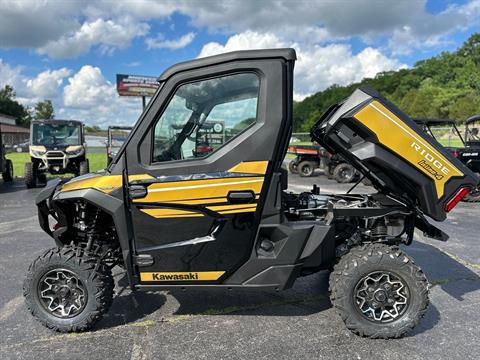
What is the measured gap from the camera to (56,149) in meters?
12.9

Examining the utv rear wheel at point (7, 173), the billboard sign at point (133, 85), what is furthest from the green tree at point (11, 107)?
the utv rear wheel at point (7, 173)

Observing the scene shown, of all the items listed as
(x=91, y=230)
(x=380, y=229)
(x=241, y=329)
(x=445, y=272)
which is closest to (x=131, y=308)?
(x=91, y=230)

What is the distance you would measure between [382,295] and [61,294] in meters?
2.59

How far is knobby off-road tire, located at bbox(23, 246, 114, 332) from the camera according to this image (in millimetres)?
2969

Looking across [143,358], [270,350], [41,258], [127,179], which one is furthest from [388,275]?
[41,258]

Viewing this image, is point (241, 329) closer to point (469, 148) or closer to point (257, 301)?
point (257, 301)

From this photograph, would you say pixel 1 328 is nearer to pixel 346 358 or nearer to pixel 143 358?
pixel 143 358

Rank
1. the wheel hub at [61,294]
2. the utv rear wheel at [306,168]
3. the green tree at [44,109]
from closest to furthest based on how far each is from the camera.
A: the wheel hub at [61,294]
the utv rear wheel at [306,168]
the green tree at [44,109]

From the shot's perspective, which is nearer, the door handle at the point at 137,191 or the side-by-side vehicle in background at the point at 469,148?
the door handle at the point at 137,191

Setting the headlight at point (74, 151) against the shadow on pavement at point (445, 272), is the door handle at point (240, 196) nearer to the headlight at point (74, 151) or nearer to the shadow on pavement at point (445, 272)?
the shadow on pavement at point (445, 272)

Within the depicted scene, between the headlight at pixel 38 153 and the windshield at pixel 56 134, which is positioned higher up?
the windshield at pixel 56 134

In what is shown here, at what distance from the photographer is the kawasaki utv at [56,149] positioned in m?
12.7

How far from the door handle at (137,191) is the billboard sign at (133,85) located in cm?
4145

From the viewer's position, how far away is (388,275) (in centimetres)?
292
